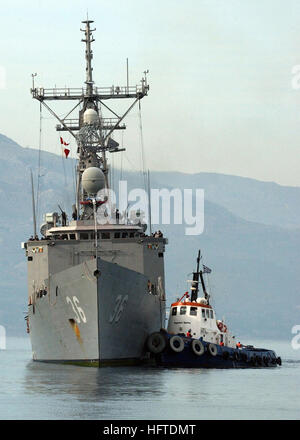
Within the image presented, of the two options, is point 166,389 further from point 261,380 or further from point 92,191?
point 92,191

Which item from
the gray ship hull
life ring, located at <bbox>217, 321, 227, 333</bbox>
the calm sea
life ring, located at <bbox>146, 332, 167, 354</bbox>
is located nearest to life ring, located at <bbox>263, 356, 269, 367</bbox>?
life ring, located at <bbox>217, 321, 227, 333</bbox>

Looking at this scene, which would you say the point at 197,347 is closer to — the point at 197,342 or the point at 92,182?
the point at 197,342

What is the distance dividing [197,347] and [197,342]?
0.84 feet

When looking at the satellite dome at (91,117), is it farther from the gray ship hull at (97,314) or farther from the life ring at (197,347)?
the life ring at (197,347)

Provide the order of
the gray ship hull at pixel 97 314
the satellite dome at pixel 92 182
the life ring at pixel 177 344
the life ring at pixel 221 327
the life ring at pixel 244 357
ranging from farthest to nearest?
the satellite dome at pixel 92 182
the life ring at pixel 221 327
the life ring at pixel 244 357
the life ring at pixel 177 344
the gray ship hull at pixel 97 314

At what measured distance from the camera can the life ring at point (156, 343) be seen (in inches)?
2425

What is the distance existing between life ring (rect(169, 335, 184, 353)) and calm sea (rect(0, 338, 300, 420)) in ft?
3.86

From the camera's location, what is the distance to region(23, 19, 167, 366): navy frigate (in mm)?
59469

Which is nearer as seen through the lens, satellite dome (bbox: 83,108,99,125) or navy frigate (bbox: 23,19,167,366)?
navy frigate (bbox: 23,19,167,366)

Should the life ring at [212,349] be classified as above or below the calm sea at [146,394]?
above

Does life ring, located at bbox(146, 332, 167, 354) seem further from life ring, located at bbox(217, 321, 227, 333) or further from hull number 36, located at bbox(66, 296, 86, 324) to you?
life ring, located at bbox(217, 321, 227, 333)

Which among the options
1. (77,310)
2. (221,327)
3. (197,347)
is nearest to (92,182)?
(77,310)

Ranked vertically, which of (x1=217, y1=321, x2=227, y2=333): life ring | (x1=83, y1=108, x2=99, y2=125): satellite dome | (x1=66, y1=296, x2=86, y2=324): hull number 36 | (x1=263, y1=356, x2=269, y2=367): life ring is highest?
(x1=83, y1=108, x2=99, y2=125): satellite dome

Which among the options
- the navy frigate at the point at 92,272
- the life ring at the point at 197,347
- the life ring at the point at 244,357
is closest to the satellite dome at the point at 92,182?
the navy frigate at the point at 92,272
